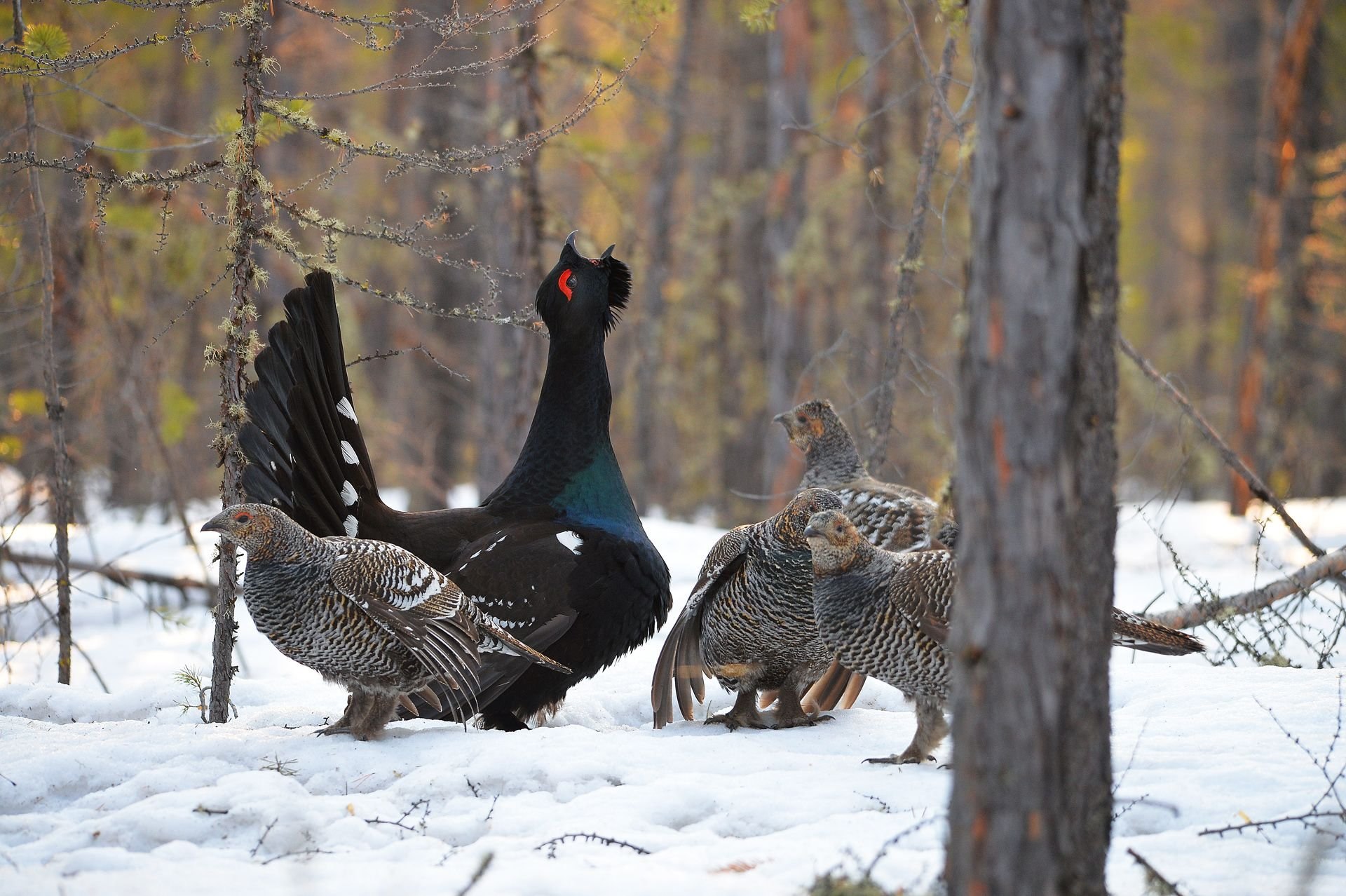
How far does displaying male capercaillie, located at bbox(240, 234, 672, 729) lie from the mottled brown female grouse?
47.0 inches

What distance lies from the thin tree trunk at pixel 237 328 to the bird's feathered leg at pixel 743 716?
2250mm

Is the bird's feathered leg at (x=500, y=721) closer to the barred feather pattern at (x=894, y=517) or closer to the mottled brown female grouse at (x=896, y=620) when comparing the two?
the mottled brown female grouse at (x=896, y=620)

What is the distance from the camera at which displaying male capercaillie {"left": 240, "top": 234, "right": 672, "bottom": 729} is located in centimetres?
503

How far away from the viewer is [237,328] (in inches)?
191

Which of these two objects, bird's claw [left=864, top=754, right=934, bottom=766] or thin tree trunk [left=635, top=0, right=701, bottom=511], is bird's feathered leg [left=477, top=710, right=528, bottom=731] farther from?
thin tree trunk [left=635, top=0, right=701, bottom=511]

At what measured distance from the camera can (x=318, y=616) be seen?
4.14m

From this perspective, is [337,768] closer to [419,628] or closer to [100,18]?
[419,628]

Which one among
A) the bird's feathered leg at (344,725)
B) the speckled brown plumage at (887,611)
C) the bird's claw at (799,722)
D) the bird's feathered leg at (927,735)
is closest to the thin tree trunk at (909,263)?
the bird's claw at (799,722)

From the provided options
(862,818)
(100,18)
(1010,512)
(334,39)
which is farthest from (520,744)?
(334,39)

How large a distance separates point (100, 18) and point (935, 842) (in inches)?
492

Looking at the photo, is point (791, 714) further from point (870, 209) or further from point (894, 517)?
point (870, 209)

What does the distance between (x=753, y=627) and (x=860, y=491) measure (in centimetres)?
142

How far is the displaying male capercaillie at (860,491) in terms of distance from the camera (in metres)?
5.71

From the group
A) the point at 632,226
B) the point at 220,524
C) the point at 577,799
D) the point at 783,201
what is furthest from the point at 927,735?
the point at 783,201
